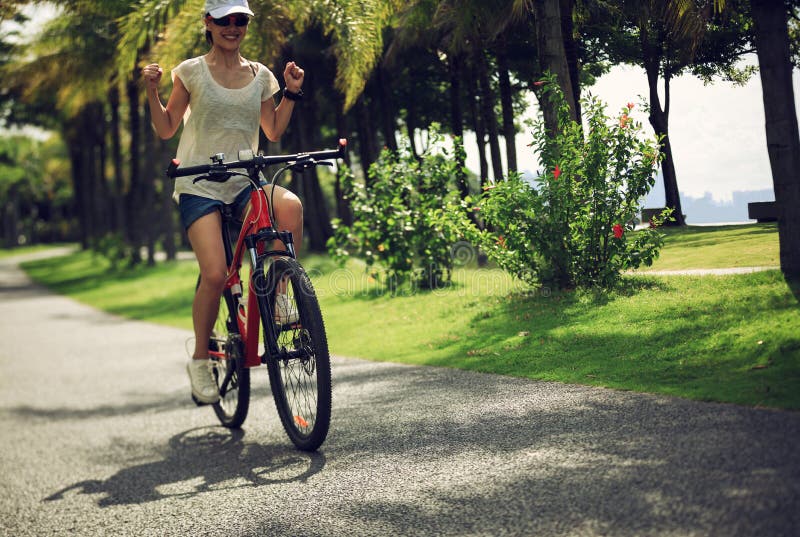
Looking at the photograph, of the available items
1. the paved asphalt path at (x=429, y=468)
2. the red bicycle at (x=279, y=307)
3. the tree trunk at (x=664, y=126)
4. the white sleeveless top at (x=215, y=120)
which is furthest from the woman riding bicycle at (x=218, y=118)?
the tree trunk at (x=664, y=126)

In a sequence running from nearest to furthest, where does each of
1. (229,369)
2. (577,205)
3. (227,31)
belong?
(227,31)
(229,369)
(577,205)

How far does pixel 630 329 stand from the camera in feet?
19.5

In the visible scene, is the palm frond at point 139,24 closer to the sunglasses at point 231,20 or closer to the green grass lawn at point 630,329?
the green grass lawn at point 630,329

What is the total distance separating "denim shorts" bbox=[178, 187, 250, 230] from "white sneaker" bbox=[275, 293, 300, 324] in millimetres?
753

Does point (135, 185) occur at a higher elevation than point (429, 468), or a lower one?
higher

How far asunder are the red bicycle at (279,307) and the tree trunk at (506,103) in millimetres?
2713

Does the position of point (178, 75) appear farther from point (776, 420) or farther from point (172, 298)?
point (172, 298)

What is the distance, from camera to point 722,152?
5176 mm

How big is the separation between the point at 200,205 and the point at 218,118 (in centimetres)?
49

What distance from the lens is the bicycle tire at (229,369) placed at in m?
5.02

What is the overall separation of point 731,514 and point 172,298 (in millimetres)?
18327

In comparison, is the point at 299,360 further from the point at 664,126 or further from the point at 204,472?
the point at 664,126

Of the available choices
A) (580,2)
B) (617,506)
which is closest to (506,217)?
(580,2)

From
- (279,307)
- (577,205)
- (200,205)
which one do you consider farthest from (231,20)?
(577,205)
